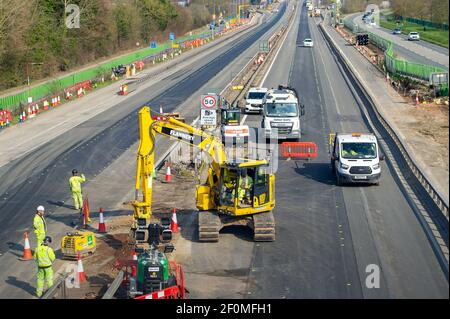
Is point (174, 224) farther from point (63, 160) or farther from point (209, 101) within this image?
point (63, 160)

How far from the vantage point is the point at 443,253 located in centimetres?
2236

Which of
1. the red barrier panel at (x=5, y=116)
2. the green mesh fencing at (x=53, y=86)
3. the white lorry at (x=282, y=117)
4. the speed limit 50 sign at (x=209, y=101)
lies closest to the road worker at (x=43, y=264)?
the speed limit 50 sign at (x=209, y=101)

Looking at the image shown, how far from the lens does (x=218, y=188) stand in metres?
25.2

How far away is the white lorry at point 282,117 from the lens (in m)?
42.1

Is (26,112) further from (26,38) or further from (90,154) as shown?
(26,38)

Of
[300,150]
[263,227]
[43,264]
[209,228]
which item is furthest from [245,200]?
[300,150]

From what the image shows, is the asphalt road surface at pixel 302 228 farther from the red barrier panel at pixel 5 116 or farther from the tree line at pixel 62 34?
the tree line at pixel 62 34

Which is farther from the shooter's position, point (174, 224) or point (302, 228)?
point (174, 224)

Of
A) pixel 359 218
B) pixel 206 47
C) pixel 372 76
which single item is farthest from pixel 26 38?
pixel 359 218

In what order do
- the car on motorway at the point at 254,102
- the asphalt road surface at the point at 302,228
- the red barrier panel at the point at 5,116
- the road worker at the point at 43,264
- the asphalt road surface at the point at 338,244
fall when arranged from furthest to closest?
the car on motorway at the point at 254,102 < the red barrier panel at the point at 5,116 < the asphalt road surface at the point at 302,228 < the asphalt road surface at the point at 338,244 < the road worker at the point at 43,264

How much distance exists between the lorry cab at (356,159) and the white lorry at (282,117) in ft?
24.5

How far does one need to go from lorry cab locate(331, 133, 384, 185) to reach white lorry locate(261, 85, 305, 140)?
7.48 m

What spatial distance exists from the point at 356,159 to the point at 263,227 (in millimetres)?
9172
